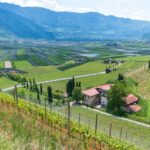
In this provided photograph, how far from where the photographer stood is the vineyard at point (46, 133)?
2401cm

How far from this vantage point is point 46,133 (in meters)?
28.9

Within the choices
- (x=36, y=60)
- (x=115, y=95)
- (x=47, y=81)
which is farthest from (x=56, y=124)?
(x=36, y=60)

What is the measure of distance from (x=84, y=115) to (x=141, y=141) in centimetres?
1556

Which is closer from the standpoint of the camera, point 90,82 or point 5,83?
point 90,82

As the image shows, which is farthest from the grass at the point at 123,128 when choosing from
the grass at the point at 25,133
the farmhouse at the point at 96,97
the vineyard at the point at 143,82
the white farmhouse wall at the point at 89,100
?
the grass at the point at 25,133

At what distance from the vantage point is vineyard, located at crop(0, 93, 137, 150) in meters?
24.0

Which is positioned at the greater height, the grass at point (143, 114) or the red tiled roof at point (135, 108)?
the red tiled roof at point (135, 108)

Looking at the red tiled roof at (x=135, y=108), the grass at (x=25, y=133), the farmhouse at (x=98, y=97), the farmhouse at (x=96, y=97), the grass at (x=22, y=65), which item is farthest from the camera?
the grass at (x=22, y=65)

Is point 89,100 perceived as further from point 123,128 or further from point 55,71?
point 55,71

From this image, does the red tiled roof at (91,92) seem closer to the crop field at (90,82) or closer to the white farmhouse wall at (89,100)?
the white farmhouse wall at (89,100)

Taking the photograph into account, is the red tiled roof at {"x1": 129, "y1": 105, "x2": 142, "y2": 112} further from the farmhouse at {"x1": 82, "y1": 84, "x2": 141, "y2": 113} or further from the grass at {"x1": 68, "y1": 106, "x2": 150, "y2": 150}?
the grass at {"x1": 68, "y1": 106, "x2": 150, "y2": 150}

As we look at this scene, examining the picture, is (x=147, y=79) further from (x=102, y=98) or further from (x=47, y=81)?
(x=47, y=81)

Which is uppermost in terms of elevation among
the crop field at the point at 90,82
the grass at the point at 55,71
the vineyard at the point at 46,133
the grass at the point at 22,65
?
the vineyard at the point at 46,133

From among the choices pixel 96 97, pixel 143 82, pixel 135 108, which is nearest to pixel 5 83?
pixel 96 97
